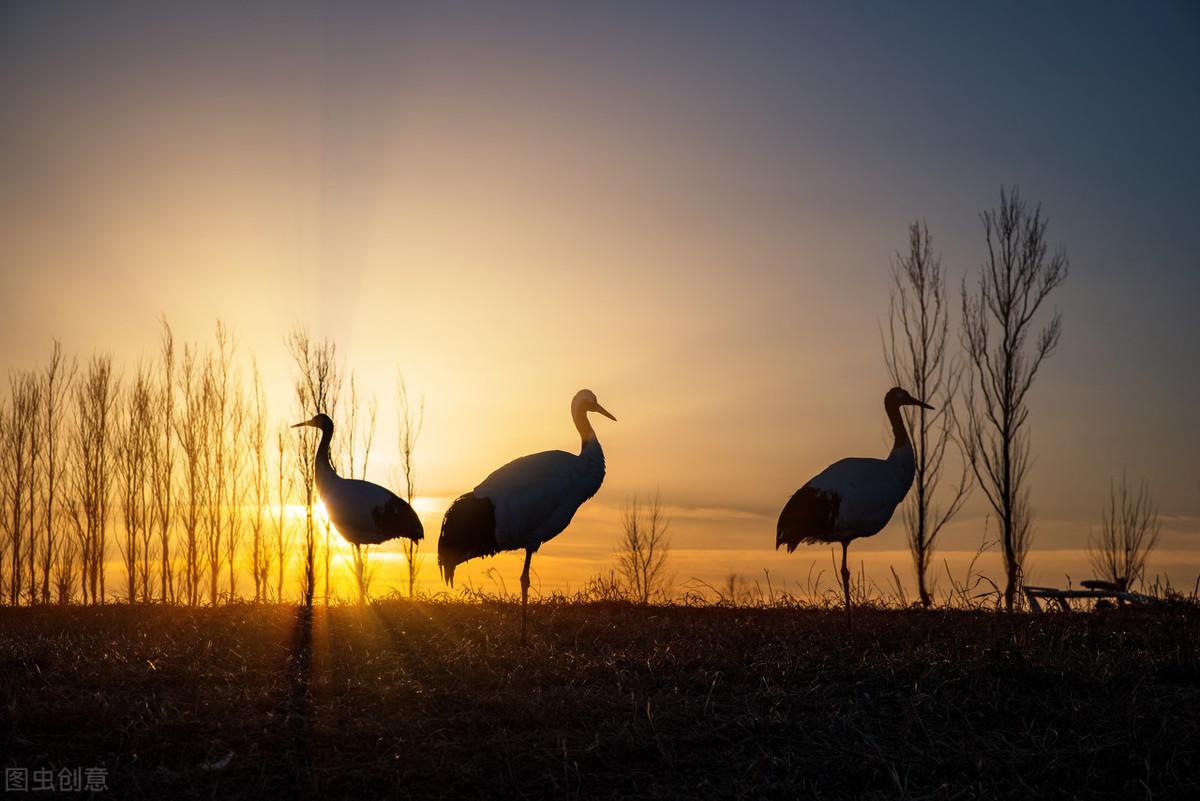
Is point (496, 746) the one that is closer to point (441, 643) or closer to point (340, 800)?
point (340, 800)

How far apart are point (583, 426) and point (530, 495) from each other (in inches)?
78.6

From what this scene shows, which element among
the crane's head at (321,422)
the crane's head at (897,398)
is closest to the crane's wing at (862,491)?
the crane's head at (897,398)

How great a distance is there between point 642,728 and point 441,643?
3416 mm

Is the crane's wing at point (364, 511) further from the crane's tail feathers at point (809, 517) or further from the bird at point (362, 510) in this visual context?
the crane's tail feathers at point (809, 517)

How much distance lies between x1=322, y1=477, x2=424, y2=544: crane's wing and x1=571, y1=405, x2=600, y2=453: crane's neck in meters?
4.65

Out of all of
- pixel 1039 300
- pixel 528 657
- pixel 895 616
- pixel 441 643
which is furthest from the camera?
pixel 1039 300

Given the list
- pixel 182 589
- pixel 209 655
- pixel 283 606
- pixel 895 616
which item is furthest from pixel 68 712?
pixel 182 589

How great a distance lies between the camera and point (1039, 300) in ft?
65.7

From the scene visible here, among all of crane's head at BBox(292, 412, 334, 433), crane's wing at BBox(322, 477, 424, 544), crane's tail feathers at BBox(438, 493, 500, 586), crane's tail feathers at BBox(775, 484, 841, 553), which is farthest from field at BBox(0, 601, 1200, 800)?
crane's head at BBox(292, 412, 334, 433)

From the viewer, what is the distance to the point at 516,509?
11.7 m

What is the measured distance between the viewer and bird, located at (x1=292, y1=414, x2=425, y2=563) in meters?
16.4

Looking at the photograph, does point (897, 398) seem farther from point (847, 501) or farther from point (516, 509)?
point (516, 509)

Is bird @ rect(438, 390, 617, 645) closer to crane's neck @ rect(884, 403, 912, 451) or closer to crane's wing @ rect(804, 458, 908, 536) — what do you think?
crane's wing @ rect(804, 458, 908, 536)

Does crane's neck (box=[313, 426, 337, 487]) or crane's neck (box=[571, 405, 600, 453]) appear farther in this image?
crane's neck (box=[313, 426, 337, 487])
